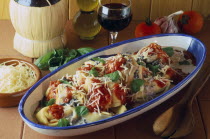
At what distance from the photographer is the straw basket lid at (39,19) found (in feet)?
5.48

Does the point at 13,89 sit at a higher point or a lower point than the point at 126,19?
lower

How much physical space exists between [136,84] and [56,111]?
0.30 meters

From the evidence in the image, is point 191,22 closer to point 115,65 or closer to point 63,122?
point 115,65

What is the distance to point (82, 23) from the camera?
75.4 inches

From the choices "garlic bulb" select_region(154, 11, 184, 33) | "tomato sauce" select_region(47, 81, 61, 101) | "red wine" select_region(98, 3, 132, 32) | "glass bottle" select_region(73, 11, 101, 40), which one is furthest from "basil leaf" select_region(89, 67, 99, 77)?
"garlic bulb" select_region(154, 11, 184, 33)

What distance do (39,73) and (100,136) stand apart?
1.22 ft

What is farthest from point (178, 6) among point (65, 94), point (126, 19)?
point (65, 94)

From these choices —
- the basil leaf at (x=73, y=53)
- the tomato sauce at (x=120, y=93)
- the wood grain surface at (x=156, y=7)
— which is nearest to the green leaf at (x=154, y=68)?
the tomato sauce at (x=120, y=93)

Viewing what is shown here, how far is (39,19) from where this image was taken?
168 centimetres

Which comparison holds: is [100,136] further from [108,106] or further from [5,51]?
[5,51]

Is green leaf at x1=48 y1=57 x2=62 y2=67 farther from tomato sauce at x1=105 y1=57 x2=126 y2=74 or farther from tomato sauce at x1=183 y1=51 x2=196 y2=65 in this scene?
tomato sauce at x1=183 y1=51 x2=196 y2=65

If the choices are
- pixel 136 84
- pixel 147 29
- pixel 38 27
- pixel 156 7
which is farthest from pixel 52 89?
pixel 156 7

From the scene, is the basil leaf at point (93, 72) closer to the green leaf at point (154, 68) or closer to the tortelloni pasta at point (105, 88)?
the tortelloni pasta at point (105, 88)

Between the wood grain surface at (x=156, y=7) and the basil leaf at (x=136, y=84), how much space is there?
0.84 metres
